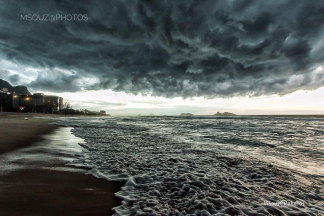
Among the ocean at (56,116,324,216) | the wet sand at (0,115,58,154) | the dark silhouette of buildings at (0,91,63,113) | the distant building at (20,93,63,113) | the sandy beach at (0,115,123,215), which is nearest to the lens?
the sandy beach at (0,115,123,215)

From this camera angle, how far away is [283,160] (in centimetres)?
512

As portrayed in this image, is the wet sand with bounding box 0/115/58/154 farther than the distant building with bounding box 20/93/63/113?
No

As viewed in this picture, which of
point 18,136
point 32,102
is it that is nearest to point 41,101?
point 32,102

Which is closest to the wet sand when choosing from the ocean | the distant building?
the ocean

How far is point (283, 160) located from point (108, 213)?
578 centimetres

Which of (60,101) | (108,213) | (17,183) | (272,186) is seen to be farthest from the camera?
(60,101)

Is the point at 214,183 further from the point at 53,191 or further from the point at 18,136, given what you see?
the point at 18,136

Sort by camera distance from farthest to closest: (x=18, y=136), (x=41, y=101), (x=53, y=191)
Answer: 1. (x=41, y=101)
2. (x=18, y=136)
3. (x=53, y=191)

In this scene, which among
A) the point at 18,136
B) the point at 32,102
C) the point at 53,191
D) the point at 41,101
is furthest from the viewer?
the point at 41,101

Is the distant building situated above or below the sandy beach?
above

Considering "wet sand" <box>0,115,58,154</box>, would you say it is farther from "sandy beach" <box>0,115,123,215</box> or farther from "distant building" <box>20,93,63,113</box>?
"distant building" <box>20,93,63,113</box>

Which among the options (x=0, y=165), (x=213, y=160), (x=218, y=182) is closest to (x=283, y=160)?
(x=213, y=160)

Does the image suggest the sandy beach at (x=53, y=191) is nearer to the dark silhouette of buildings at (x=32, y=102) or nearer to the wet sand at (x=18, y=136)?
the wet sand at (x=18, y=136)

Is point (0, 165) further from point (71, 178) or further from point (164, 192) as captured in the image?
point (164, 192)
